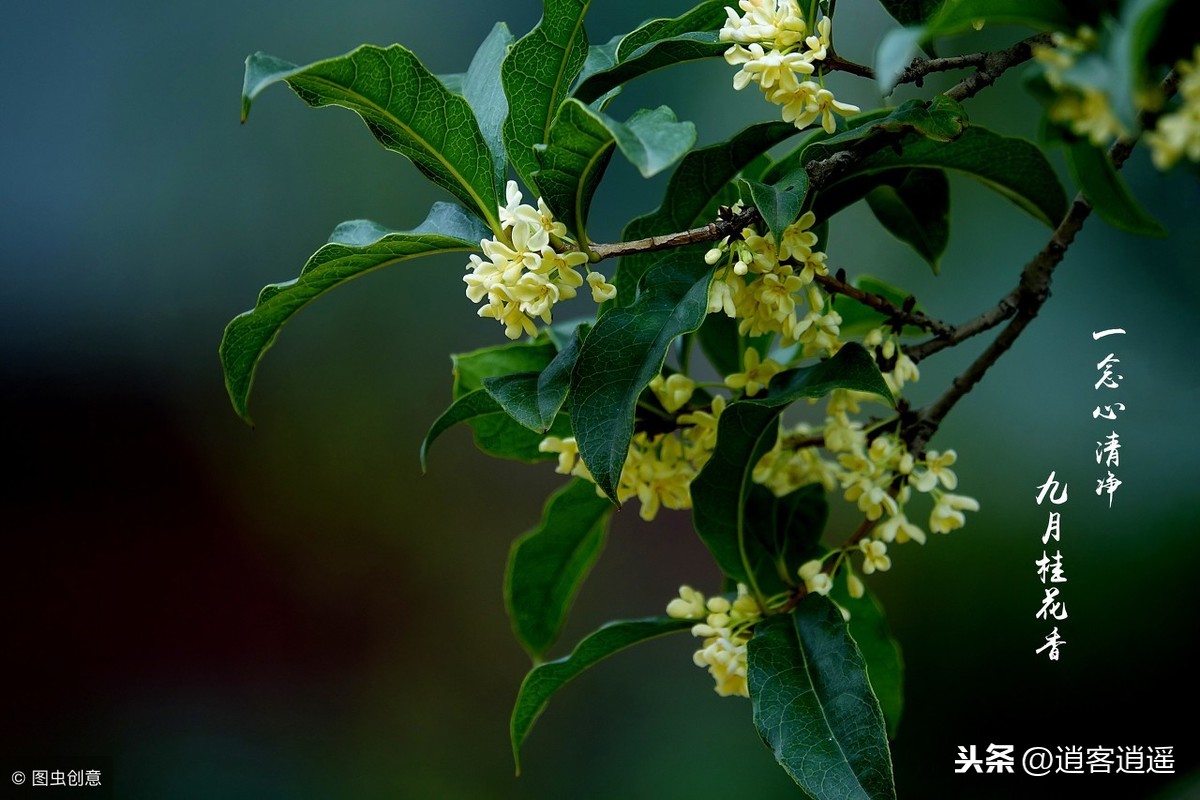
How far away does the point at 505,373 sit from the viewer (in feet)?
2.73

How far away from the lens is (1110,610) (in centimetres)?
→ 169

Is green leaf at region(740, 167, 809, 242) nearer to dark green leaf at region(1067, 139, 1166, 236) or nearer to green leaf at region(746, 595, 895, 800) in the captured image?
dark green leaf at region(1067, 139, 1166, 236)

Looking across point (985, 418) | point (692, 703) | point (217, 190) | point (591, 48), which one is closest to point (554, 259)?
point (591, 48)

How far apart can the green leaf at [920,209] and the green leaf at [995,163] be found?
1.5 inches

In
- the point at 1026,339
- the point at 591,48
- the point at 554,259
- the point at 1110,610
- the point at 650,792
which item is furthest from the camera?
the point at 650,792

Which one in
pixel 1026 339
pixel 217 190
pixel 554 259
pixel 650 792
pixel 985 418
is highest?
pixel 217 190

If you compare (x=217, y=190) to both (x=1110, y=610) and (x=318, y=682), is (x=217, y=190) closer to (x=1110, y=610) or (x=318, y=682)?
(x=318, y=682)

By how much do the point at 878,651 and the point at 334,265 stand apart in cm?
52

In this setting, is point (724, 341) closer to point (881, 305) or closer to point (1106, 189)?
point (881, 305)

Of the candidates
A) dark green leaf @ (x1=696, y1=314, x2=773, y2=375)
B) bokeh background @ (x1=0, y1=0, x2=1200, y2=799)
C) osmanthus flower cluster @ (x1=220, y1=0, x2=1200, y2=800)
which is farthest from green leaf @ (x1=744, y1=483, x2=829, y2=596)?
bokeh background @ (x1=0, y1=0, x2=1200, y2=799)

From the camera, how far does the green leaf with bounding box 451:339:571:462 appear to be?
31.8 inches

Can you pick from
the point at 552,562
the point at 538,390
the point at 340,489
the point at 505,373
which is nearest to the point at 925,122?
the point at 538,390

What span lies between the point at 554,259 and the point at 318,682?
5.75 ft

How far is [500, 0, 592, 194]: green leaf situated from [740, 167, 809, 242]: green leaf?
5.2 inches
